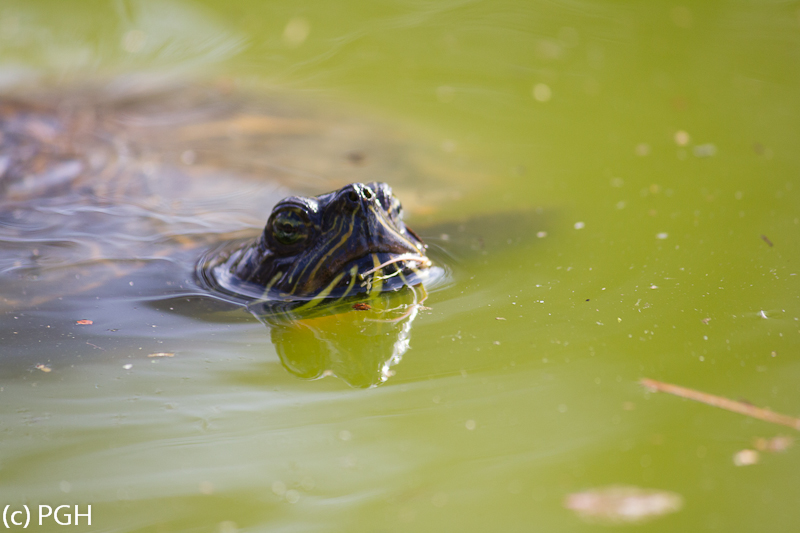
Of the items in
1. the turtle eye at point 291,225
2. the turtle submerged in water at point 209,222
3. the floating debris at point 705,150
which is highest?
the turtle eye at point 291,225

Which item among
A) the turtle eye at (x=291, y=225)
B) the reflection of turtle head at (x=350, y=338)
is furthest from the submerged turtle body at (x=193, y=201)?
the reflection of turtle head at (x=350, y=338)

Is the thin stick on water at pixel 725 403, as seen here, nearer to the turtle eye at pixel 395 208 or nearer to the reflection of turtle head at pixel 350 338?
the reflection of turtle head at pixel 350 338

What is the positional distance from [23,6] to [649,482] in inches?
281

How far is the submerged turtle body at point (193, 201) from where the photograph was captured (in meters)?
2.84

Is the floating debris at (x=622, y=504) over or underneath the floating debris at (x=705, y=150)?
underneath

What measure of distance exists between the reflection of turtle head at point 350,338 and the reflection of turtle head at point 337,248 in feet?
0.32

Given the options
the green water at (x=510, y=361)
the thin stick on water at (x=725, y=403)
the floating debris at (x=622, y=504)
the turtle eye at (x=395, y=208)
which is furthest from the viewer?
the turtle eye at (x=395, y=208)

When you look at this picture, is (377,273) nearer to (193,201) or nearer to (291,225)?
(291,225)

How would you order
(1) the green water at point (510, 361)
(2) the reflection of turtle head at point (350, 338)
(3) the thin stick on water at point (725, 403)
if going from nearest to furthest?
(1) the green water at point (510, 361) < (3) the thin stick on water at point (725, 403) < (2) the reflection of turtle head at point (350, 338)

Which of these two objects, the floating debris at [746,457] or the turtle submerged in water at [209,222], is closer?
the floating debris at [746,457]

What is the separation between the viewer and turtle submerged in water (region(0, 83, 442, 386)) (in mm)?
2742

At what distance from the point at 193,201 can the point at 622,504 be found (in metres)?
3.13

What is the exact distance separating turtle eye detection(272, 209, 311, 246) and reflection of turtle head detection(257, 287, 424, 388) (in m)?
0.30

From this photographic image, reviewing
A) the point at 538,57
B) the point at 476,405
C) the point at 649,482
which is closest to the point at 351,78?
the point at 538,57
